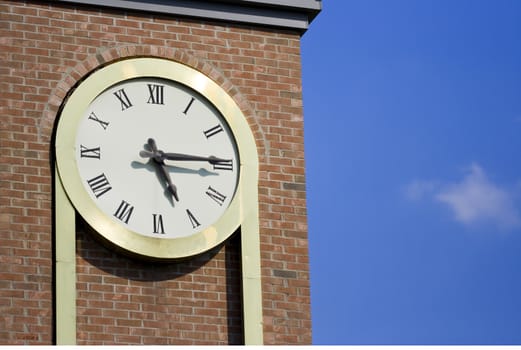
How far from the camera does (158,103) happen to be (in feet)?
71.4

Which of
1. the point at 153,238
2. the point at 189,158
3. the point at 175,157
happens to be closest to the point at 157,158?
the point at 175,157

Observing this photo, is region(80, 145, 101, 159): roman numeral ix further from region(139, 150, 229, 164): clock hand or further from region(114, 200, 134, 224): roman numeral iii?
region(114, 200, 134, 224): roman numeral iii

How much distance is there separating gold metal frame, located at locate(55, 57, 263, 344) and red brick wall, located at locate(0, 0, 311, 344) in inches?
4.1

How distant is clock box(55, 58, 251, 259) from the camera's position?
21.2 metres

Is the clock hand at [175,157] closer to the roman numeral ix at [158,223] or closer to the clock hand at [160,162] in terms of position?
the clock hand at [160,162]

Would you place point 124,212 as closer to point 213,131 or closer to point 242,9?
point 213,131

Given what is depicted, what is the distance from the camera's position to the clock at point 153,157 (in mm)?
21156

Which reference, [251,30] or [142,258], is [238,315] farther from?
[251,30]

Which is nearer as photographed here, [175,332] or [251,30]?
[175,332]

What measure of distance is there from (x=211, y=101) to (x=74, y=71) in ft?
4.40

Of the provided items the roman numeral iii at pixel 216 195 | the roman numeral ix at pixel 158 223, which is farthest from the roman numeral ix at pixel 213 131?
the roman numeral ix at pixel 158 223

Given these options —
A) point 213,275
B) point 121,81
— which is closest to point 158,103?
point 121,81

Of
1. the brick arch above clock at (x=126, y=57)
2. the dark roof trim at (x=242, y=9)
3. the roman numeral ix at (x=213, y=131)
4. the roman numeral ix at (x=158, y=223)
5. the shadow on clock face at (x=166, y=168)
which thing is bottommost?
the roman numeral ix at (x=158, y=223)

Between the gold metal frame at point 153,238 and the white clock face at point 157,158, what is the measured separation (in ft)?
0.24
